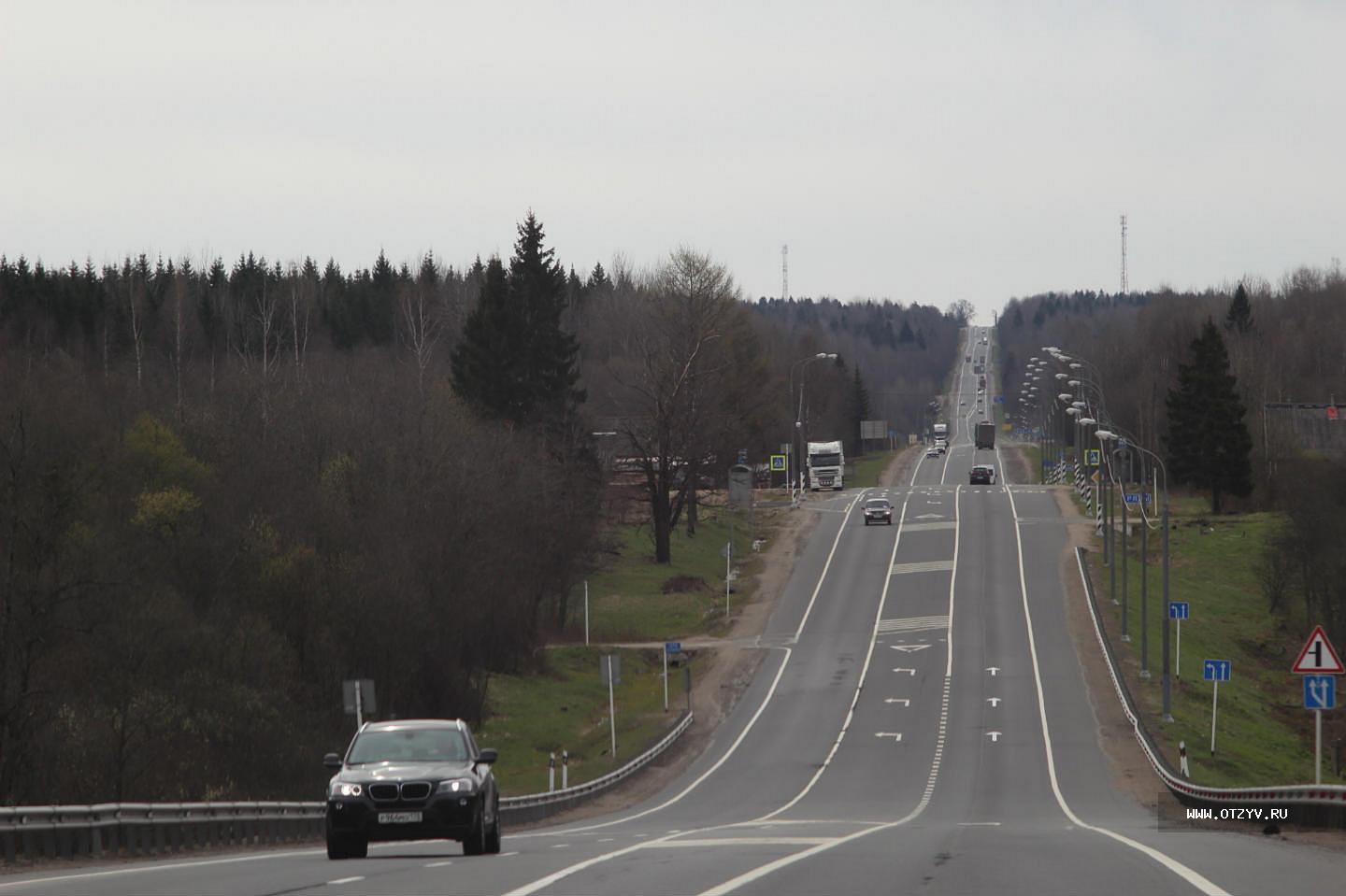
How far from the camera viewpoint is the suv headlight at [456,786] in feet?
63.0

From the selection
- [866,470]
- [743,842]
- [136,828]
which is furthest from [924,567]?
[866,470]

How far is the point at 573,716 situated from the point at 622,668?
7.66 m

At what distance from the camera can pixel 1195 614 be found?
7662 centimetres

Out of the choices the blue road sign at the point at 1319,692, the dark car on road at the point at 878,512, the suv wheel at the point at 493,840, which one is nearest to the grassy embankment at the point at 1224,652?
the dark car on road at the point at 878,512

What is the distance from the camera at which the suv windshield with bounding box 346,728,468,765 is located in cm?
1994

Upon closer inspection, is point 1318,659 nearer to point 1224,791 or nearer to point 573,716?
point 1224,791

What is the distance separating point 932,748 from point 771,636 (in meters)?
19.5

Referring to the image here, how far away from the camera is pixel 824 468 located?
4978 inches

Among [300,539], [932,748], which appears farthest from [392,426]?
[932,748]

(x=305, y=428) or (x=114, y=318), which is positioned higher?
(x=114, y=318)

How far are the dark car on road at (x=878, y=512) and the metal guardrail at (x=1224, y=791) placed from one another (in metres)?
30.9

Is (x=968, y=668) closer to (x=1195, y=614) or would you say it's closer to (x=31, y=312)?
(x=1195, y=614)

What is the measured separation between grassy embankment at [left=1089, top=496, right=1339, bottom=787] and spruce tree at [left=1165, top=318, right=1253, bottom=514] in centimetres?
Result: 516

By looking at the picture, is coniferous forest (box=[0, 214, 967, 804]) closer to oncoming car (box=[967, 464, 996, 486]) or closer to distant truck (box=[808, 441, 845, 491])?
distant truck (box=[808, 441, 845, 491])
